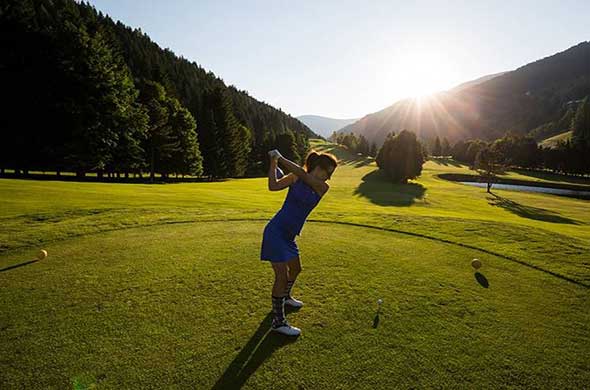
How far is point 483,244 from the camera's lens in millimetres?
10023

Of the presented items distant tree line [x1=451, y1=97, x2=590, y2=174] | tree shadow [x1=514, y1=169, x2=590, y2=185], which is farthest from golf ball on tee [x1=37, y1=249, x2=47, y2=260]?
tree shadow [x1=514, y1=169, x2=590, y2=185]

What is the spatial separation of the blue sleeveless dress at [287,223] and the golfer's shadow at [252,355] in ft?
3.63

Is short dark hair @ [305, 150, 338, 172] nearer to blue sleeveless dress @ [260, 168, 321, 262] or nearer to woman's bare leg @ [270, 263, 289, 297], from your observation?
blue sleeveless dress @ [260, 168, 321, 262]

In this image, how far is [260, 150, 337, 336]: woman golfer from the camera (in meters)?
4.49

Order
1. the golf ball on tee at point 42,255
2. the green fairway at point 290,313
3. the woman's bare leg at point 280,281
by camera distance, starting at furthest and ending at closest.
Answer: the golf ball on tee at point 42,255 < the woman's bare leg at point 280,281 < the green fairway at point 290,313

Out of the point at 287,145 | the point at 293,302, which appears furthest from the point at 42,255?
the point at 287,145

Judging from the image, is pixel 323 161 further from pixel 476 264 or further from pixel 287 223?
pixel 476 264

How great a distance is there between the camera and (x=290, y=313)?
206 inches

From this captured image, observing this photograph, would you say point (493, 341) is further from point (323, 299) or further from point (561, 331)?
point (323, 299)

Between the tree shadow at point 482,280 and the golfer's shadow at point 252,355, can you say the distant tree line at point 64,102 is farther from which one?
the tree shadow at point 482,280

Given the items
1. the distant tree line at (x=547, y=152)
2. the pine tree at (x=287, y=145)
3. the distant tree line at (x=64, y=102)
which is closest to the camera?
the distant tree line at (x=64, y=102)

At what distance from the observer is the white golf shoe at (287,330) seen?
14.5 feet

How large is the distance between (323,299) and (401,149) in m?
52.6

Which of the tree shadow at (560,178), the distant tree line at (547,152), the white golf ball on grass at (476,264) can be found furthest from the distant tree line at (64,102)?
the tree shadow at (560,178)
